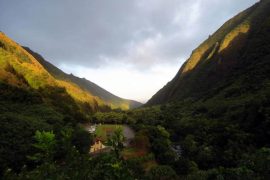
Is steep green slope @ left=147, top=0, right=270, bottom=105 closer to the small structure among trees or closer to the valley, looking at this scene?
the valley

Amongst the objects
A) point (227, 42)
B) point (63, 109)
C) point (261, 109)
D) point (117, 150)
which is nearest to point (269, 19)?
point (227, 42)

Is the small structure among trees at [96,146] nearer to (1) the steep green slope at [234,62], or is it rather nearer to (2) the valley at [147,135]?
(2) the valley at [147,135]

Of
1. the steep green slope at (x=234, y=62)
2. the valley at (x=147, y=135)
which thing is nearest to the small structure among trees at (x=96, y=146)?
the valley at (x=147, y=135)

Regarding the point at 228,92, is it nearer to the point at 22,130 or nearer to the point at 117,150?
the point at 22,130

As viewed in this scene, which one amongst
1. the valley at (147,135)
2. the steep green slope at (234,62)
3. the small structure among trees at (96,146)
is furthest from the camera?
the steep green slope at (234,62)

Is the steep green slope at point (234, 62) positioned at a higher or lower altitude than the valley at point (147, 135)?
higher

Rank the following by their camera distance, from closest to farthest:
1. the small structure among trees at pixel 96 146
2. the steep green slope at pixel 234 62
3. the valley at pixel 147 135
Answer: the valley at pixel 147 135
the small structure among trees at pixel 96 146
the steep green slope at pixel 234 62

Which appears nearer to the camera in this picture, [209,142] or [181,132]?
[209,142]

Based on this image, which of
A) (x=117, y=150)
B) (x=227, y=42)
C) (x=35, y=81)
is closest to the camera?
(x=117, y=150)
